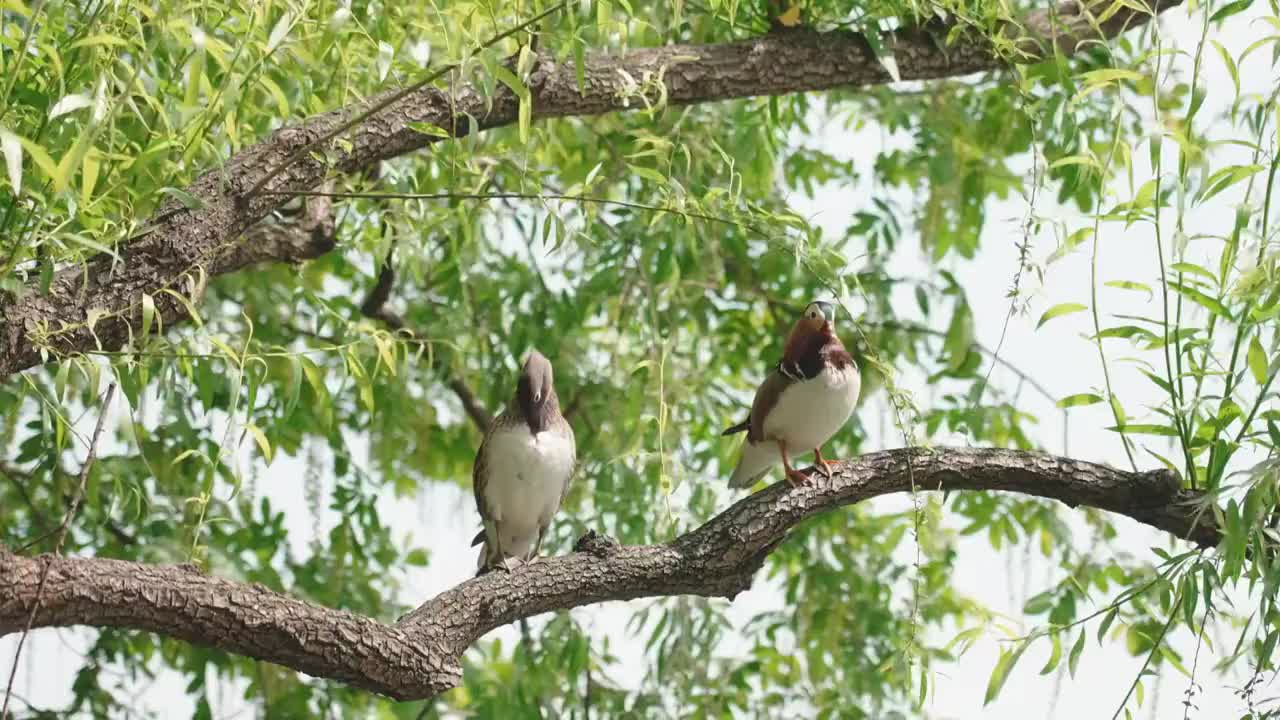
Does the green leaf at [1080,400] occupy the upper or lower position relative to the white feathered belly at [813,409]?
lower

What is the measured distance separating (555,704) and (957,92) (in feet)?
7.61

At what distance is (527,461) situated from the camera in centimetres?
372

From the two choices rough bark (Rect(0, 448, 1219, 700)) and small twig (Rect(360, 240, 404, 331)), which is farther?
small twig (Rect(360, 240, 404, 331))

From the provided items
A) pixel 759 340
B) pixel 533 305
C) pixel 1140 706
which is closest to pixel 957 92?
pixel 759 340

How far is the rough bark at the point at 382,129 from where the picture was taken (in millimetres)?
2555

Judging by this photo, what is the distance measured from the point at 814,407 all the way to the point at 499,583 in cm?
101

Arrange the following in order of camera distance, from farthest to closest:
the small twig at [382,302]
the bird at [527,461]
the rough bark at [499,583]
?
the small twig at [382,302]
the bird at [527,461]
the rough bark at [499,583]

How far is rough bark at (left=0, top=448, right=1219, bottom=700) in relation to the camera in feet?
7.70

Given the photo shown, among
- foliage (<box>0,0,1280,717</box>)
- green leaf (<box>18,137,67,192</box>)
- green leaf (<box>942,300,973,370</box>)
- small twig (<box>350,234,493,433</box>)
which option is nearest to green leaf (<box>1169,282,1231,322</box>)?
foliage (<box>0,0,1280,717</box>)

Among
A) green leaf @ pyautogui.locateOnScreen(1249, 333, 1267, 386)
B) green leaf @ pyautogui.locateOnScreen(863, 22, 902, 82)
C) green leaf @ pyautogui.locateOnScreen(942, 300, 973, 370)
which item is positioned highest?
green leaf @ pyautogui.locateOnScreen(942, 300, 973, 370)

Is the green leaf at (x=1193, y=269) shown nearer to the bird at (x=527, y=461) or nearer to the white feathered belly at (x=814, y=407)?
the white feathered belly at (x=814, y=407)

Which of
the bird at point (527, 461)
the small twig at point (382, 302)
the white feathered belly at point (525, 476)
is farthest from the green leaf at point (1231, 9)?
the small twig at point (382, 302)

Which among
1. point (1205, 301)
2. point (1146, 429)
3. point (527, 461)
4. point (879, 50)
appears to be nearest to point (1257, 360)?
point (1205, 301)

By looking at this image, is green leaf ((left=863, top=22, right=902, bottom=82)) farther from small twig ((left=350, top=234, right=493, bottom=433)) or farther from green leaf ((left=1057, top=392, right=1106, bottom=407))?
small twig ((left=350, top=234, right=493, bottom=433))
